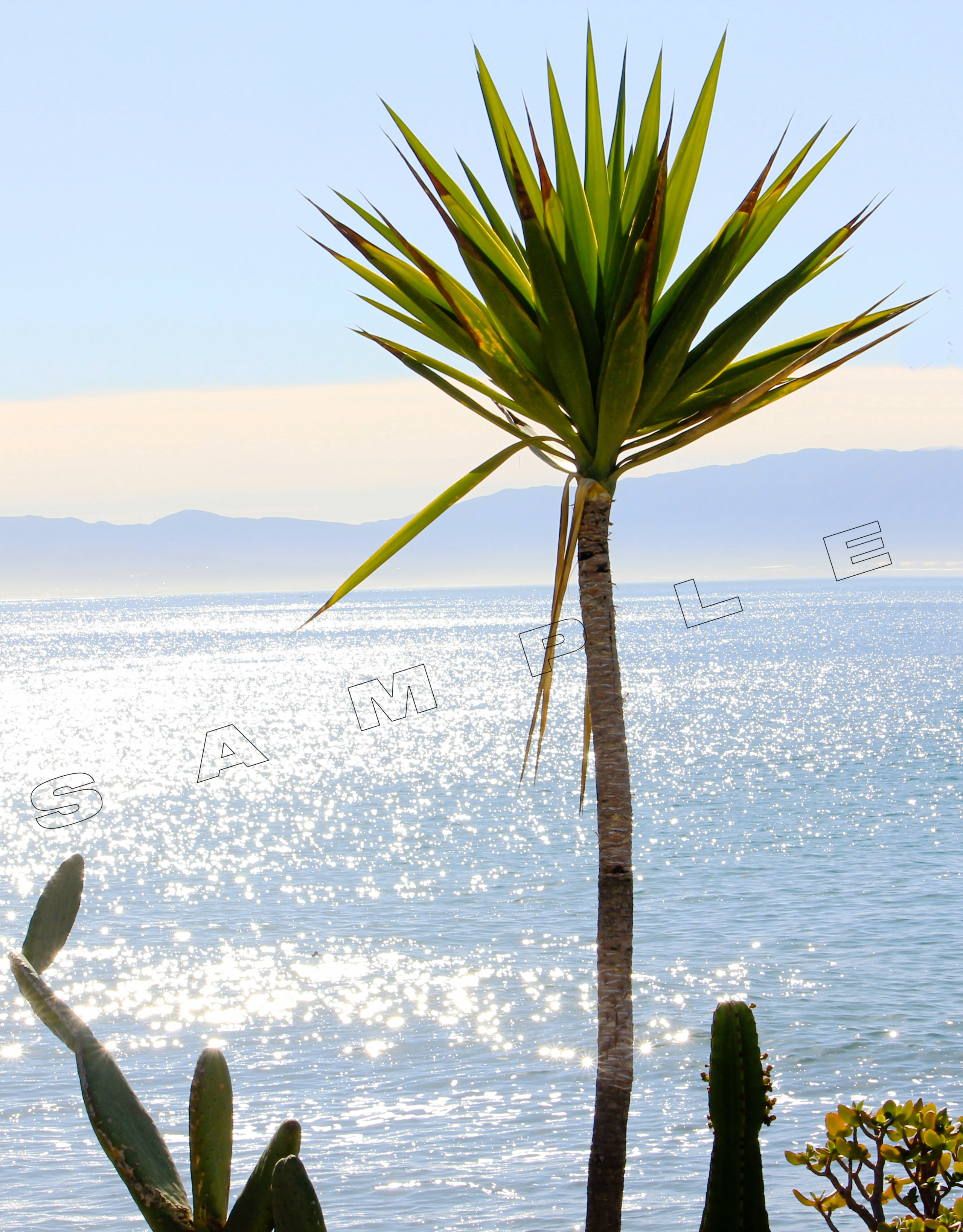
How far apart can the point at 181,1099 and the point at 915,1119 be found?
10819 millimetres

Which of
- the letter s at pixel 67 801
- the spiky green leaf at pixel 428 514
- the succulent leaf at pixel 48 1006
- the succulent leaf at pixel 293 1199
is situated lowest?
the letter s at pixel 67 801

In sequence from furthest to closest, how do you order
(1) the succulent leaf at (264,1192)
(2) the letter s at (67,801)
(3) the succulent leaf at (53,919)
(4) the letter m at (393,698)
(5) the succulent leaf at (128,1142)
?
(4) the letter m at (393,698) < (2) the letter s at (67,801) < (3) the succulent leaf at (53,919) < (5) the succulent leaf at (128,1142) < (1) the succulent leaf at (264,1192)

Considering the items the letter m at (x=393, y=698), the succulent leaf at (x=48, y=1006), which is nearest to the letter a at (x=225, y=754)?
the letter m at (x=393, y=698)

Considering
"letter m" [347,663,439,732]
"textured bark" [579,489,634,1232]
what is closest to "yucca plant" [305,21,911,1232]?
"textured bark" [579,489,634,1232]

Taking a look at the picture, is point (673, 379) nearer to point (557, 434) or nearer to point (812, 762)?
point (557, 434)

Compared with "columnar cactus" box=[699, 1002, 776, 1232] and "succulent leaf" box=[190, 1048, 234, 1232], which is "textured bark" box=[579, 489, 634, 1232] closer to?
"columnar cactus" box=[699, 1002, 776, 1232]

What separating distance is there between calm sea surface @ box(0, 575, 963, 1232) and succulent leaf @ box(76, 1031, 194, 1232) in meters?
6.34

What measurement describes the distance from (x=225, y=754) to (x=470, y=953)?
3034 centimetres

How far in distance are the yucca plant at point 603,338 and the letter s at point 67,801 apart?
28.7 m

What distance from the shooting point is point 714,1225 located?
3.78 m

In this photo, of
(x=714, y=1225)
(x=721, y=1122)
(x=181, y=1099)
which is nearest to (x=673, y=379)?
(x=721, y=1122)

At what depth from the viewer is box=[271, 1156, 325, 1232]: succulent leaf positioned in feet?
12.2

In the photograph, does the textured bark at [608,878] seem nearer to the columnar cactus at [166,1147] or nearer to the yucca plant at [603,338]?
the yucca plant at [603,338]

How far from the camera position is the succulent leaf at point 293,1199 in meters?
3.71
